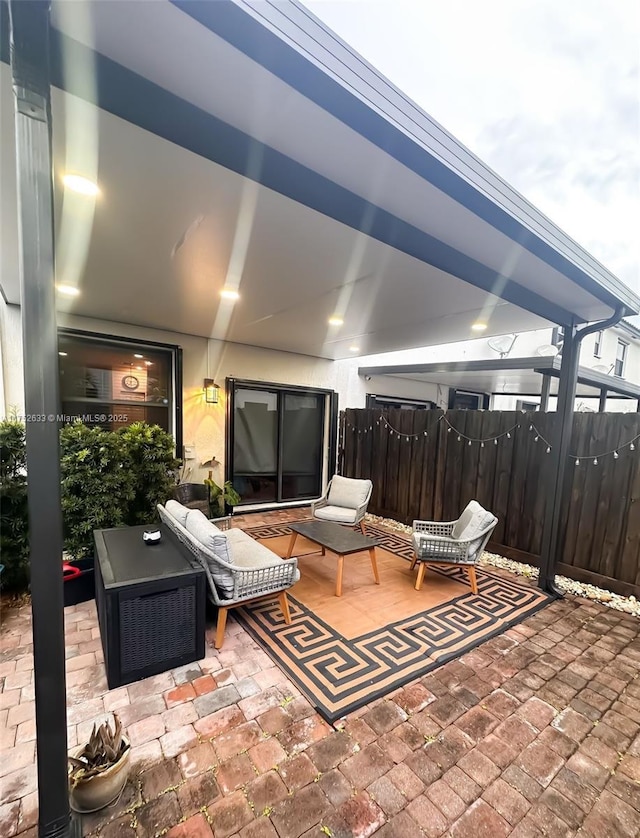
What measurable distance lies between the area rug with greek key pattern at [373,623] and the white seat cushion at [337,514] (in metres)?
0.57

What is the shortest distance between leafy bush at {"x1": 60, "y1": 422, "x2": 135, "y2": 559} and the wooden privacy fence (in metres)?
4.18

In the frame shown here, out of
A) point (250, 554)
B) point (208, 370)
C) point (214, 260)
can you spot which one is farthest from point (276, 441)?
point (214, 260)

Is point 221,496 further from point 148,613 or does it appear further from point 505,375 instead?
point 505,375

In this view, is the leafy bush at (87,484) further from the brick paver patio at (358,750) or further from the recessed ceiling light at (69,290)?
the recessed ceiling light at (69,290)

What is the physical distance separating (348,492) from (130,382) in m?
3.49

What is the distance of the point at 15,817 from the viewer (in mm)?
1448

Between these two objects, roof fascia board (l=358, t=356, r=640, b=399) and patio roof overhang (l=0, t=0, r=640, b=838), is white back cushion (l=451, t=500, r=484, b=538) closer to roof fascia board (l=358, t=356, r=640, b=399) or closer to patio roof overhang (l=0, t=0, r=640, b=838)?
patio roof overhang (l=0, t=0, r=640, b=838)

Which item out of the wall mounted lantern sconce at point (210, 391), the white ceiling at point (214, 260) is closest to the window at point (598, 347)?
the white ceiling at point (214, 260)

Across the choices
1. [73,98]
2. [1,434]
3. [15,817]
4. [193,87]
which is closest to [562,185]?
[193,87]

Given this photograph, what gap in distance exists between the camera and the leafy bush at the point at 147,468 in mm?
3762

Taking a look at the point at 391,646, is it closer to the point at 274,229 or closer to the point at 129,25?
the point at 274,229

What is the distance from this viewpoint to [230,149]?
4.99 feet

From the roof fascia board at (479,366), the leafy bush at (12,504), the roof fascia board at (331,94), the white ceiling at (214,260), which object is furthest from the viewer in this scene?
the roof fascia board at (479,366)

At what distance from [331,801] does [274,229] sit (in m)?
2.97
